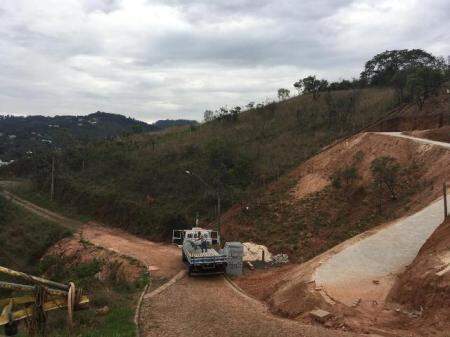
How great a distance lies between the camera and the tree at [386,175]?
26992 millimetres

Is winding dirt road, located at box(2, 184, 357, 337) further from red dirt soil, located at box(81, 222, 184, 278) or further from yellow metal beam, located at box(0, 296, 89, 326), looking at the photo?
yellow metal beam, located at box(0, 296, 89, 326)

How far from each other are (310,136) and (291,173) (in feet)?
42.8

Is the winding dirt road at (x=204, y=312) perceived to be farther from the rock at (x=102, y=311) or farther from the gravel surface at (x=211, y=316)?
the rock at (x=102, y=311)

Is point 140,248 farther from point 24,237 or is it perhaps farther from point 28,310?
point 28,310

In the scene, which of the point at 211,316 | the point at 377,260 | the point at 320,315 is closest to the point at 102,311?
the point at 211,316

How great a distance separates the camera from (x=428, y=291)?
43.1 feet

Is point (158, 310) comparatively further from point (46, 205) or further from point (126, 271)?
A: point (46, 205)

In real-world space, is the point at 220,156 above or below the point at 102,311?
above

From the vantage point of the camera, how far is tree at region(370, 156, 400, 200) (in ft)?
88.6

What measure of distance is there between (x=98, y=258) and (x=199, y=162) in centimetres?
2093

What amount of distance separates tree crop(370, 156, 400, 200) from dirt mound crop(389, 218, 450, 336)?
37.2ft

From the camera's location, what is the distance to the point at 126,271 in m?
25.2

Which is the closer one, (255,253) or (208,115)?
Result: (255,253)

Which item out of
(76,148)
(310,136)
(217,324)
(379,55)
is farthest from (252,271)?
(379,55)
